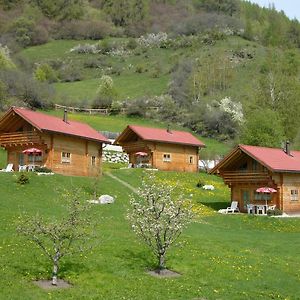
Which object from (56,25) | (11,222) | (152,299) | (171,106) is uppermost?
(56,25)

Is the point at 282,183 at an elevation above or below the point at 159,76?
below

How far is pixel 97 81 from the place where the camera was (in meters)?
127

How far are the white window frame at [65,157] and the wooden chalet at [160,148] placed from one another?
429 inches

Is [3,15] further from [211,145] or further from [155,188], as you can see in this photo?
[155,188]

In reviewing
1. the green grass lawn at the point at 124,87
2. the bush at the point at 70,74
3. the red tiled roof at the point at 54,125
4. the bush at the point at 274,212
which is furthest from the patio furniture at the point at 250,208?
the bush at the point at 70,74

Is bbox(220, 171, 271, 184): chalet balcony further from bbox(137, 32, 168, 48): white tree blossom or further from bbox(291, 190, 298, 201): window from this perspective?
bbox(137, 32, 168, 48): white tree blossom

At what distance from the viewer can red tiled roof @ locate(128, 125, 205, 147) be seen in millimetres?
56906

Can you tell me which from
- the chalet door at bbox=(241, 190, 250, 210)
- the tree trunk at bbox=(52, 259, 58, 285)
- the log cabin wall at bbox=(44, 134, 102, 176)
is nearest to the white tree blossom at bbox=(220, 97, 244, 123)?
the log cabin wall at bbox=(44, 134, 102, 176)

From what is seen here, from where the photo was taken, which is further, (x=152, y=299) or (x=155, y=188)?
(x=155, y=188)

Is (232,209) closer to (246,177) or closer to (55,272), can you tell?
(246,177)

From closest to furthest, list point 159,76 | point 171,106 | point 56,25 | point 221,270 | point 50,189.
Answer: point 221,270
point 50,189
point 171,106
point 159,76
point 56,25

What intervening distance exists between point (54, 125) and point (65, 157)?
2884 mm

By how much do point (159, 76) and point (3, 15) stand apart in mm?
91722

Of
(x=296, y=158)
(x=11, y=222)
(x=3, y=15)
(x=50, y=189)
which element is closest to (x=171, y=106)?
(x=296, y=158)
